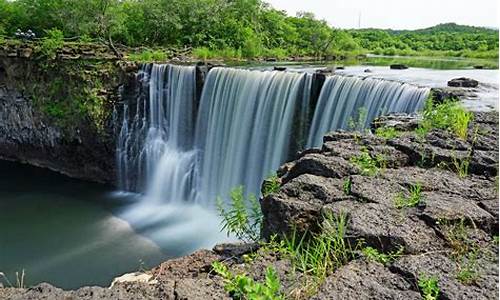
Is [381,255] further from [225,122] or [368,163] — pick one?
[225,122]

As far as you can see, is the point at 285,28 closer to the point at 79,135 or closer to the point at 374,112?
the point at 79,135

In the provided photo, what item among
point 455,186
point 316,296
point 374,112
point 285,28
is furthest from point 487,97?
point 285,28

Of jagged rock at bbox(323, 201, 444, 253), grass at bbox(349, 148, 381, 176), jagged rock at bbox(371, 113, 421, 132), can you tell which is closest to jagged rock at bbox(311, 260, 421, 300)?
jagged rock at bbox(323, 201, 444, 253)

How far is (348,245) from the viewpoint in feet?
10.2

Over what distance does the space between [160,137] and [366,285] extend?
11.6 metres

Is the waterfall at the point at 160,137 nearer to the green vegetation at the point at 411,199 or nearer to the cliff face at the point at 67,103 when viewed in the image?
the cliff face at the point at 67,103

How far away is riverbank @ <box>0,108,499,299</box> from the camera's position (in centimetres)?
273

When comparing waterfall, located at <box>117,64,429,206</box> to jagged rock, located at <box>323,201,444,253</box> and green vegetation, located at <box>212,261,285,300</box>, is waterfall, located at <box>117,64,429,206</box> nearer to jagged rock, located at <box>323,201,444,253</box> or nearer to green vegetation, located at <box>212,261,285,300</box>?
jagged rock, located at <box>323,201,444,253</box>

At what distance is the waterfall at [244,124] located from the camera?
11.1m

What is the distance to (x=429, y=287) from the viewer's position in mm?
2576

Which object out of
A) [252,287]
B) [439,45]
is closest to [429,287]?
[252,287]

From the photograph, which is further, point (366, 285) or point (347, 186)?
point (347, 186)

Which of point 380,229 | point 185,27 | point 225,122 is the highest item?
point 185,27

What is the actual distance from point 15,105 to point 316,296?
49.7ft
